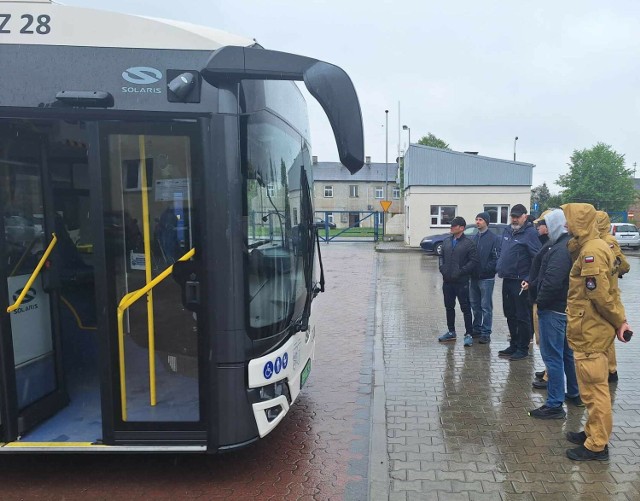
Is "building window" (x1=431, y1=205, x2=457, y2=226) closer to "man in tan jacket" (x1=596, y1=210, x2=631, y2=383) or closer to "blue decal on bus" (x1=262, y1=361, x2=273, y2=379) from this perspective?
"man in tan jacket" (x1=596, y1=210, x2=631, y2=383)

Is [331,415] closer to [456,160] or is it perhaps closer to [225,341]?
[225,341]

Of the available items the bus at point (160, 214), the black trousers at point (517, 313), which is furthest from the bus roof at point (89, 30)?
the black trousers at point (517, 313)

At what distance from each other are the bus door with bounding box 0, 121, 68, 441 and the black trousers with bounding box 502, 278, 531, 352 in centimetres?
523

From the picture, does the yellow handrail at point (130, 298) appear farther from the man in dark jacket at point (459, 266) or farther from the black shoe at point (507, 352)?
the black shoe at point (507, 352)

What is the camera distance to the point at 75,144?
4191 mm

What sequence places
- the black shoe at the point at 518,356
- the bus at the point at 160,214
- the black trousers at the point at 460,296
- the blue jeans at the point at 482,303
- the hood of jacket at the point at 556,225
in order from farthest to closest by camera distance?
the blue jeans at the point at 482,303 → the black trousers at the point at 460,296 → the black shoe at the point at 518,356 → the hood of jacket at the point at 556,225 → the bus at the point at 160,214

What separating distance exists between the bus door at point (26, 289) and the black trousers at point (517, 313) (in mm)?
5229

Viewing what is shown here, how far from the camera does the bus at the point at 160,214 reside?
3273 millimetres

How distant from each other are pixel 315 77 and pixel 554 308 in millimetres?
3178

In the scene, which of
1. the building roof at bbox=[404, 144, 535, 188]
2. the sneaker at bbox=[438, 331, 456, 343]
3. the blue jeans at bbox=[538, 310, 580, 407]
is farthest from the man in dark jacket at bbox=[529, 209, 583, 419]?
the building roof at bbox=[404, 144, 535, 188]

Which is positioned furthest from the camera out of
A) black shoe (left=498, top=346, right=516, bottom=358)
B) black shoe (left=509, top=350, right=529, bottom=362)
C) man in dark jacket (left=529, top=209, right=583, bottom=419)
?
black shoe (left=498, top=346, right=516, bottom=358)

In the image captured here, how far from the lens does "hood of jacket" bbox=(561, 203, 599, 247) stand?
3945 mm

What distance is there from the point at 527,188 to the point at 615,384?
75.5ft

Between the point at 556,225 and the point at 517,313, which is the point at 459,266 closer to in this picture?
the point at 517,313
